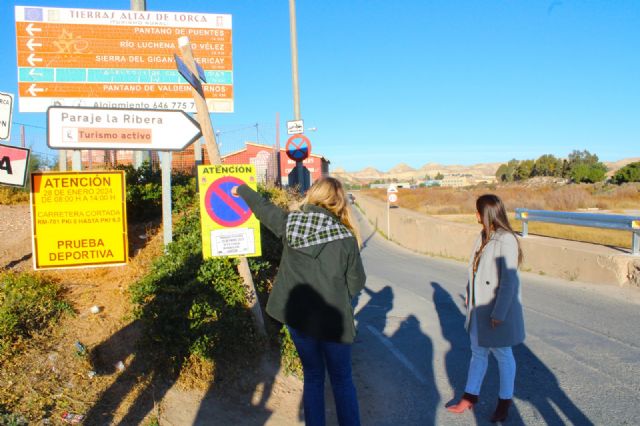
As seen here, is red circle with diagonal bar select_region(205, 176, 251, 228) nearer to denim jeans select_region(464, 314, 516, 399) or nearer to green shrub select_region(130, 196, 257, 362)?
green shrub select_region(130, 196, 257, 362)

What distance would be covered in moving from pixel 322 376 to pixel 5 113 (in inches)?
153

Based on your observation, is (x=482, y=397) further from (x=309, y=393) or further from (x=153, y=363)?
(x=153, y=363)

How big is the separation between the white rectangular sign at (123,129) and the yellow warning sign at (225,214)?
86 cm

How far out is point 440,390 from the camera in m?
4.74

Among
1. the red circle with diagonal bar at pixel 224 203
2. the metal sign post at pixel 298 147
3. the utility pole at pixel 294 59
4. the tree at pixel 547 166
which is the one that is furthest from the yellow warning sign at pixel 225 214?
the tree at pixel 547 166

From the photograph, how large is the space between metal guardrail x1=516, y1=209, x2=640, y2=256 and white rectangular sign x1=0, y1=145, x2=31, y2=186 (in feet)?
30.3

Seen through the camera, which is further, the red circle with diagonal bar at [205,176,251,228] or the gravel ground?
the gravel ground

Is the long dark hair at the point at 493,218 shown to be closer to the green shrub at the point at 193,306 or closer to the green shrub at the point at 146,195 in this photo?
the green shrub at the point at 193,306

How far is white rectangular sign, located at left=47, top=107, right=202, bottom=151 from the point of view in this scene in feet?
17.1

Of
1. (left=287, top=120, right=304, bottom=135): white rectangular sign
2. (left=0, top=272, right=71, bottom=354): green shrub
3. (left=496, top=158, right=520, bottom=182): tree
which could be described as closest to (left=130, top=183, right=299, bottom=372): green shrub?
(left=0, top=272, right=71, bottom=354): green shrub

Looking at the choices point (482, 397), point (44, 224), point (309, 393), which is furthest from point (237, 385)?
point (44, 224)

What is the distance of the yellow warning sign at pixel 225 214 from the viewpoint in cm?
464

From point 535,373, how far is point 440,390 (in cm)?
102

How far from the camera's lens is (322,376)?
3.48 metres
